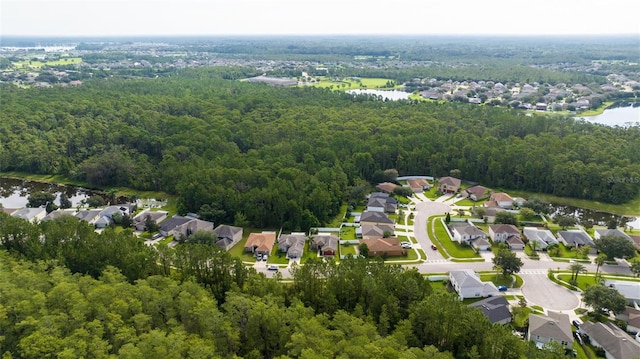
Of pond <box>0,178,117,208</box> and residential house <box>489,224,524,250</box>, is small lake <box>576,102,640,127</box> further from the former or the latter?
pond <box>0,178,117,208</box>

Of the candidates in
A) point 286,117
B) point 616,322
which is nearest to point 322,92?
point 286,117

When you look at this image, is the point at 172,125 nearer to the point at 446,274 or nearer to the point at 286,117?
the point at 286,117

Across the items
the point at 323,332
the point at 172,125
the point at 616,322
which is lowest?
the point at 616,322

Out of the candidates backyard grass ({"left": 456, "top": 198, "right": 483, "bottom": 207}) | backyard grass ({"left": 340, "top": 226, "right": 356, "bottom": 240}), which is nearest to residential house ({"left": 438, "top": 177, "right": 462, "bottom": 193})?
backyard grass ({"left": 456, "top": 198, "right": 483, "bottom": 207})

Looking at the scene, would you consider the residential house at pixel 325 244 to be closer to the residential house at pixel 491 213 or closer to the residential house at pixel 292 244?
Result: the residential house at pixel 292 244

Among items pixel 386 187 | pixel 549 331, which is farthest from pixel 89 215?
pixel 549 331

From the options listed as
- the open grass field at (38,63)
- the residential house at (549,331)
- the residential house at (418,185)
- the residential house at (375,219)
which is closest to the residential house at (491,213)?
the residential house at (418,185)

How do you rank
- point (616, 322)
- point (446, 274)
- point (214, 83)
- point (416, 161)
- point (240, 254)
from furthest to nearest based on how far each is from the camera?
A: point (214, 83)
point (416, 161)
point (240, 254)
point (446, 274)
point (616, 322)
